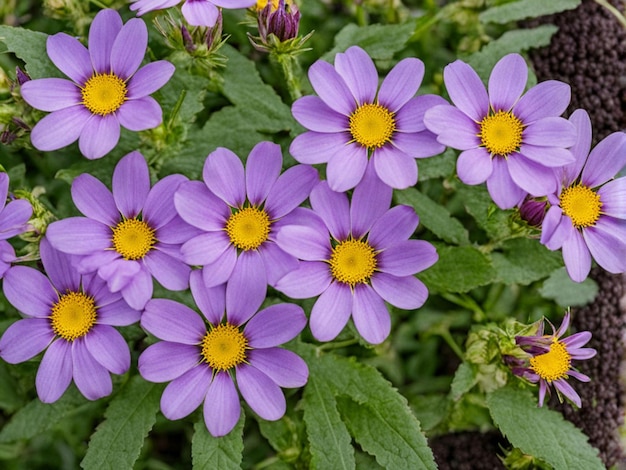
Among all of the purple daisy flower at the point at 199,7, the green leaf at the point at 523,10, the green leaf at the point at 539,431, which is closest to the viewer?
the purple daisy flower at the point at 199,7

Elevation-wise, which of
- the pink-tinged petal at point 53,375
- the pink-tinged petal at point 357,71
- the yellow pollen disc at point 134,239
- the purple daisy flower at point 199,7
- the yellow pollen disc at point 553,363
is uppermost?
the purple daisy flower at point 199,7

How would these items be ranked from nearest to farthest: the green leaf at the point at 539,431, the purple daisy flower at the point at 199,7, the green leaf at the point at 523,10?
the purple daisy flower at the point at 199,7 → the green leaf at the point at 539,431 → the green leaf at the point at 523,10

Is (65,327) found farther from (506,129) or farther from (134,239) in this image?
(506,129)

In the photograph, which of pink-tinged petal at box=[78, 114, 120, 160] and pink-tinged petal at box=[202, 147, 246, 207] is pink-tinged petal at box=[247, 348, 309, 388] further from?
pink-tinged petal at box=[78, 114, 120, 160]

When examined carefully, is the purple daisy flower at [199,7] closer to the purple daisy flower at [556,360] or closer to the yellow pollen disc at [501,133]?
the yellow pollen disc at [501,133]

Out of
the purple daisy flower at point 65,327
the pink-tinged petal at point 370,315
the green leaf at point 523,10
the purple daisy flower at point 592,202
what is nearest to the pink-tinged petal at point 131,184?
the purple daisy flower at point 65,327

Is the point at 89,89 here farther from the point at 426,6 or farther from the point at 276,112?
the point at 426,6
